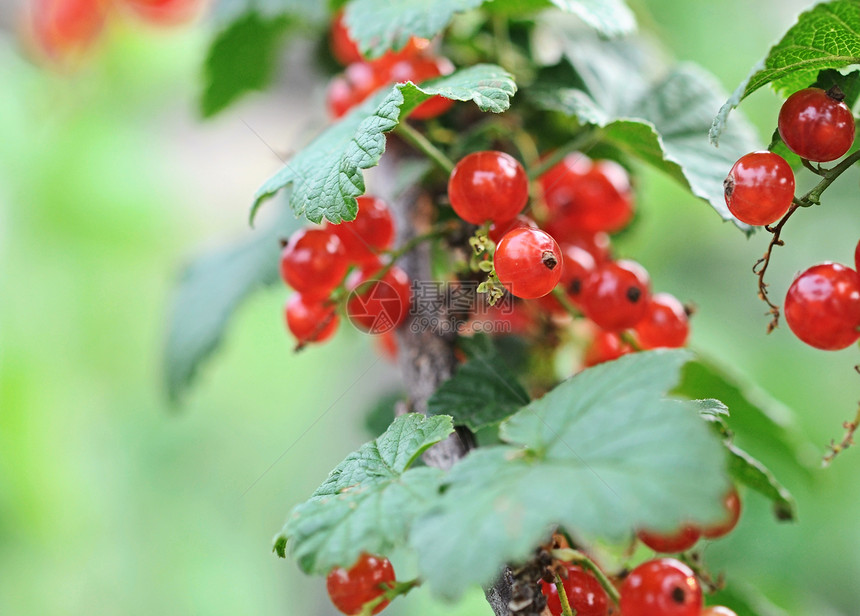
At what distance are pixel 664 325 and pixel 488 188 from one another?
243 mm

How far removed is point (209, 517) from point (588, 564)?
4.65 ft

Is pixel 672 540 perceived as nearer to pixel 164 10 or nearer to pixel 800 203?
pixel 800 203

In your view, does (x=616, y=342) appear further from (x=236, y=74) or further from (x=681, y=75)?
(x=236, y=74)

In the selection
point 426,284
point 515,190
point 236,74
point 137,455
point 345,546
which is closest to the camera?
point 345,546

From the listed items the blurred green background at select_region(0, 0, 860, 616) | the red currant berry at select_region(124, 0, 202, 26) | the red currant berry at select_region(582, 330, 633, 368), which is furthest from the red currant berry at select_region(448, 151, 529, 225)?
the red currant berry at select_region(124, 0, 202, 26)

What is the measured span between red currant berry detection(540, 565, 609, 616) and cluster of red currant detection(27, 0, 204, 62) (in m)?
1.49

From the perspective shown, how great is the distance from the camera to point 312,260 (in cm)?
67

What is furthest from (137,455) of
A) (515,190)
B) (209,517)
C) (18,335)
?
(515,190)

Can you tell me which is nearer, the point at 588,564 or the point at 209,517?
the point at 588,564

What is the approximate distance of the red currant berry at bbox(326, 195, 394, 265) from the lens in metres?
0.69

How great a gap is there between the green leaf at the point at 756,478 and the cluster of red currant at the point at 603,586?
0.03m

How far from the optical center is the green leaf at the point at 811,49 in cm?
46

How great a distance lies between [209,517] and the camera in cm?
173

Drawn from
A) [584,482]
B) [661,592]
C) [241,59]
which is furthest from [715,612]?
[241,59]
